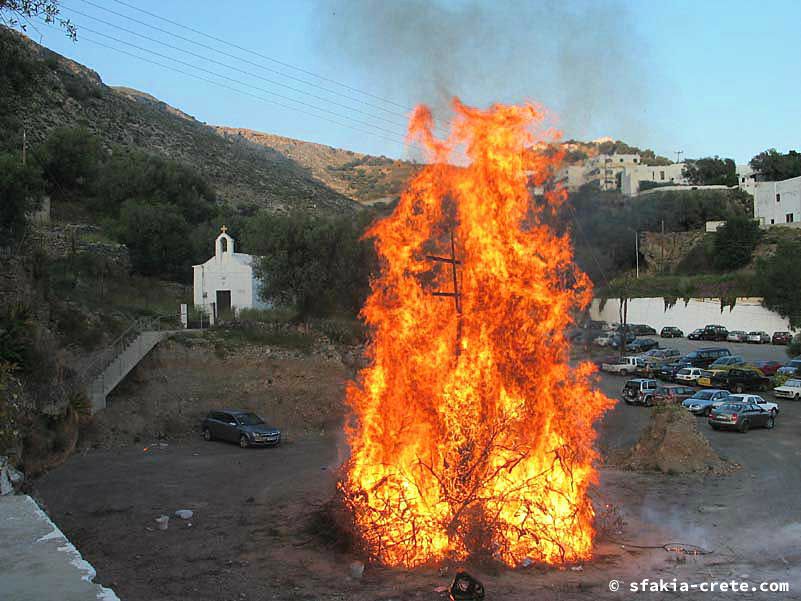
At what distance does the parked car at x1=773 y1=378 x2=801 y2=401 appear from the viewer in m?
37.6

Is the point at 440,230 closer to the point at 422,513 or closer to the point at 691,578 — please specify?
the point at 422,513

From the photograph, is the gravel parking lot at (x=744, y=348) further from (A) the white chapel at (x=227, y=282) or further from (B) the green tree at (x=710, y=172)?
(B) the green tree at (x=710, y=172)

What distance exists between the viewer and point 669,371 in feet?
145

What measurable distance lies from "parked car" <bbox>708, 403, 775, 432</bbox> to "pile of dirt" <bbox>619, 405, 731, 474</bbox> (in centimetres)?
681

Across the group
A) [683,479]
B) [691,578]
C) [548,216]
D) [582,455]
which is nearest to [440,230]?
[548,216]

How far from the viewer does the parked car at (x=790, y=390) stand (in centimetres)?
3759

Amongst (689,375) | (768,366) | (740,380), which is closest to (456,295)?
(740,380)

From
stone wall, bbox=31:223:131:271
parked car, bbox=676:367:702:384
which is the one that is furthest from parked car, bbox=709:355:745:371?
stone wall, bbox=31:223:131:271

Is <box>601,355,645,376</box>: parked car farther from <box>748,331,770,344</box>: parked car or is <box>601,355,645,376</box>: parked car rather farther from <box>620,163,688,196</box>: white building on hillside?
<box>620,163,688,196</box>: white building on hillside

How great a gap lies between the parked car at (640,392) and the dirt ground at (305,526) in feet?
24.2

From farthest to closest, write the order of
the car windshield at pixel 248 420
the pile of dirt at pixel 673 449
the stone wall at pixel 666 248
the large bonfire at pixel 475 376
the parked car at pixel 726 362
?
A: the stone wall at pixel 666 248 < the parked car at pixel 726 362 < the car windshield at pixel 248 420 < the pile of dirt at pixel 673 449 < the large bonfire at pixel 475 376

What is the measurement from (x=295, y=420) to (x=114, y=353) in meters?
8.95

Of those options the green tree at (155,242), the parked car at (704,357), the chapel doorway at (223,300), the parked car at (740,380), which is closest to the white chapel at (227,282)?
the chapel doorway at (223,300)

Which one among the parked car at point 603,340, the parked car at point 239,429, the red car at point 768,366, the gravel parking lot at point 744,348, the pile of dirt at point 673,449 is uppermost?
the parked car at point 603,340
